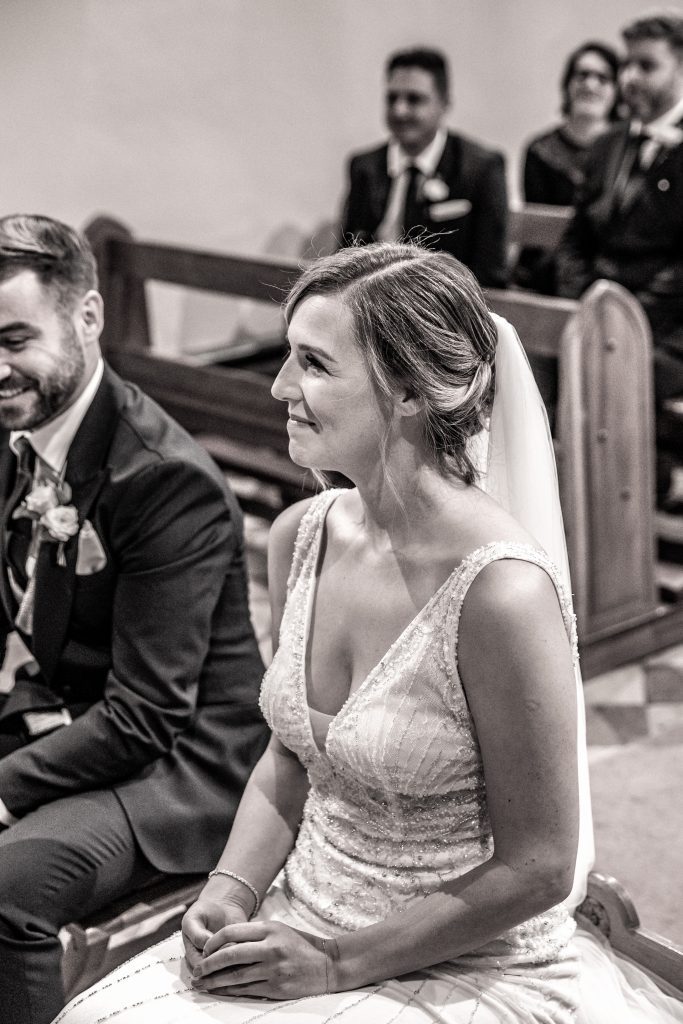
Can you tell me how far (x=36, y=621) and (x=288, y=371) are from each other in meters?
0.88

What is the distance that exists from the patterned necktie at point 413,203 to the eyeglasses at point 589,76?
195 cm

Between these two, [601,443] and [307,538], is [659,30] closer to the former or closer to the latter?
[601,443]

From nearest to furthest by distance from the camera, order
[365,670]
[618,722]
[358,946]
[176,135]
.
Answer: [358,946] < [365,670] < [618,722] < [176,135]

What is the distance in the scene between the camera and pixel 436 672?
5.63ft

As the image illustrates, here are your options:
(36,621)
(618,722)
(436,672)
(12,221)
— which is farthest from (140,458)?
(618,722)

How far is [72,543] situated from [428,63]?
427 cm

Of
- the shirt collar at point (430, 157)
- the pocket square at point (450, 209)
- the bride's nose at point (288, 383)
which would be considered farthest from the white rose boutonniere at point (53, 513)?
the shirt collar at point (430, 157)

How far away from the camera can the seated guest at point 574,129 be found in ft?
23.7

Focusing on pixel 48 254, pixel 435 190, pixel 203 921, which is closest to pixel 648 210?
pixel 435 190

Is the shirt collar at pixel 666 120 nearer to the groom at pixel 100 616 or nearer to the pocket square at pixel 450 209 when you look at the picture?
the pocket square at pixel 450 209

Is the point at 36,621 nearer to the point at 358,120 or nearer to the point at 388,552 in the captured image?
the point at 388,552

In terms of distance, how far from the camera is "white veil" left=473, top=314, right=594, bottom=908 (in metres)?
1.87

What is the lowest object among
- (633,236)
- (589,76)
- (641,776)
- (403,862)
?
(641,776)

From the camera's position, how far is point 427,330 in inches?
67.6
